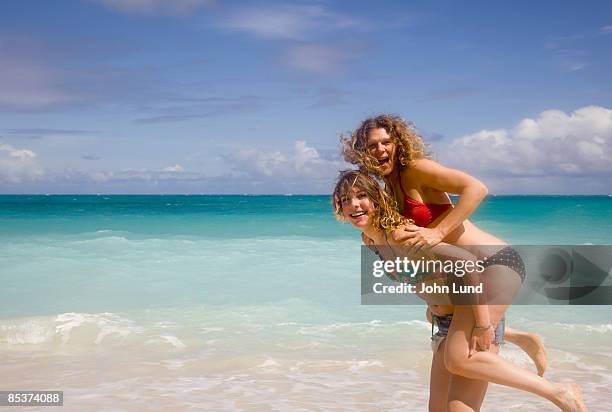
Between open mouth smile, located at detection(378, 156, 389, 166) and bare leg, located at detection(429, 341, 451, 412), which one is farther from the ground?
open mouth smile, located at detection(378, 156, 389, 166)

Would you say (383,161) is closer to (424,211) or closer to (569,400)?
(424,211)

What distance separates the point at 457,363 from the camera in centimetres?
347

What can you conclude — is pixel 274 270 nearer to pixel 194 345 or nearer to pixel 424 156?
pixel 194 345

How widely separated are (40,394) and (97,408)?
73 cm

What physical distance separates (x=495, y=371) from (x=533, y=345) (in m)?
→ 0.68

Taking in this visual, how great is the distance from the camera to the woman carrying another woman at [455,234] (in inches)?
132

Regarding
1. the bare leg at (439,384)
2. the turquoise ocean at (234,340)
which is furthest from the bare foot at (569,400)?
the turquoise ocean at (234,340)

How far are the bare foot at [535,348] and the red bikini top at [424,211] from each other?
108 centimetres

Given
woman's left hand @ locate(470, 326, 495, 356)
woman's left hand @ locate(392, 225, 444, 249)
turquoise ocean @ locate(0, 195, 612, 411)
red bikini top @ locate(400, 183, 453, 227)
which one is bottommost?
turquoise ocean @ locate(0, 195, 612, 411)

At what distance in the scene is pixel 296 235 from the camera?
28.3 metres

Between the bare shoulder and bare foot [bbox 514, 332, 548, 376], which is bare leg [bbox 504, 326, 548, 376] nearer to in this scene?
bare foot [bbox 514, 332, 548, 376]

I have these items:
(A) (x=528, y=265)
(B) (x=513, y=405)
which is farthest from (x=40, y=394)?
(A) (x=528, y=265)

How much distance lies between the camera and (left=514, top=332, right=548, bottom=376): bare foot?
392cm

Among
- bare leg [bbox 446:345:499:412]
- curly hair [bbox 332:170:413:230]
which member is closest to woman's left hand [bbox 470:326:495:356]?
bare leg [bbox 446:345:499:412]
